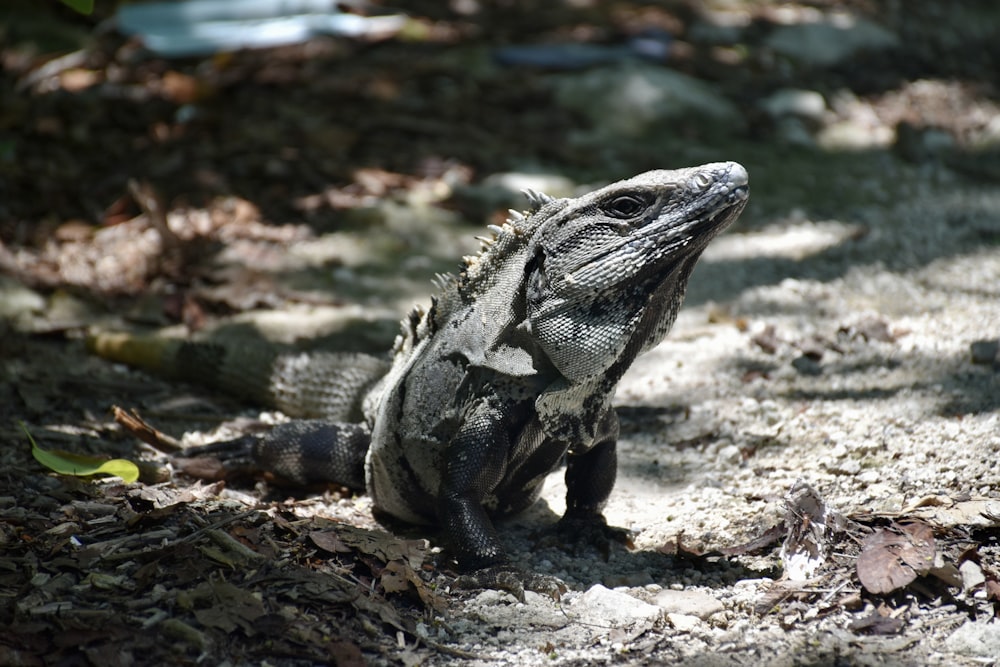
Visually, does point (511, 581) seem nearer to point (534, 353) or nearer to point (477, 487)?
point (477, 487)

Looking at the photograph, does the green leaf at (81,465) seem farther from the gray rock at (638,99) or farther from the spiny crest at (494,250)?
the gray rock at (638,99)

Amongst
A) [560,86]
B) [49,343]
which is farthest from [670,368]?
[560,86]

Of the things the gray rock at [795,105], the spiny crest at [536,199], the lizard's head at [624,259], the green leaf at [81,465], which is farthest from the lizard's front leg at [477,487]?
the gray rock at [795,105]

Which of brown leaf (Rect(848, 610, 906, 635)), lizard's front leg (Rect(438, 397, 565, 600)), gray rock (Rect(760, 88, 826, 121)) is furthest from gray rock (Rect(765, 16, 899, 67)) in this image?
brown leaf (Rect(848, 610, 906, 635))

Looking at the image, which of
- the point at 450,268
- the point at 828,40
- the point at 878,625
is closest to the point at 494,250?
the point at 878,625

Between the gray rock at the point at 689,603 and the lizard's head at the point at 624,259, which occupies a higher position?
the lizard's head at the point at 624,259

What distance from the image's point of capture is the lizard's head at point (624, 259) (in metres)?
4.07

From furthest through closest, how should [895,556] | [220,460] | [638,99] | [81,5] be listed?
[638,99]
[220,460]
[895,556]
[81,5]

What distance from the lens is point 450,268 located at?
7.99 m

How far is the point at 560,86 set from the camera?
1116 centimetres

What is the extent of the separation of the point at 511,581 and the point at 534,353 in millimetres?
909

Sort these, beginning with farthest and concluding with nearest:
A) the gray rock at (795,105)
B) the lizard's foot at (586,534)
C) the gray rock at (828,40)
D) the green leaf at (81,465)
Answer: the gray rock at (828,40) → the gray rock at (795,105) → the lizard's foot at (586,534) → the green leaf at (81,465)

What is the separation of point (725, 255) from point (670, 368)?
2030mm

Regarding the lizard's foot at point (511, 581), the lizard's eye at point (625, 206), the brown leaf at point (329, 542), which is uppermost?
the lizard's eye at point (625, 206)
